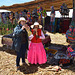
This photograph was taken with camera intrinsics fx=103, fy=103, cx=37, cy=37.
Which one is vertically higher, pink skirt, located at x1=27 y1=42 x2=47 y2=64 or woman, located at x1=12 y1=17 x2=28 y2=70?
woman, located at x1=12 y1=17 x2=28 y2=70

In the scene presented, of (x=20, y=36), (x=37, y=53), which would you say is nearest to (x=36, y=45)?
(x=37, y=53)

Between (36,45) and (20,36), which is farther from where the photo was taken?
(36,45)

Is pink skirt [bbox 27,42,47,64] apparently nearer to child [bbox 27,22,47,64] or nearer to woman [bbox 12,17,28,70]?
child [bbox 27,22,47,64]

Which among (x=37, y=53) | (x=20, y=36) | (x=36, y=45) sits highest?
(x=20, y=36)

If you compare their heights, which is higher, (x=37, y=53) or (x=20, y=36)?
(x=20, y=36)

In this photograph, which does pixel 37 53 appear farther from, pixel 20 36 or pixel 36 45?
pixel 20 36

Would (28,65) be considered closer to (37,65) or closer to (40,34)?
(37,65)

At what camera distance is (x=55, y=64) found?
4.45m

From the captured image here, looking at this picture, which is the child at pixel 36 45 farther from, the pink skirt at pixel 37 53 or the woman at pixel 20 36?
the woman at pixel 20 36

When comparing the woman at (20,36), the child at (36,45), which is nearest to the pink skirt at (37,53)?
the child at (36,45)

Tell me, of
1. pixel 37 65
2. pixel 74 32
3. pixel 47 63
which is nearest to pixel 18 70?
pixel 37 65

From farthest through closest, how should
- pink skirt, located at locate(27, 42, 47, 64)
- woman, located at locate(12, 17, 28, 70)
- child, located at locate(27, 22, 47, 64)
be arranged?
pink skirt, located at locate(27, 42, 47, 64), child, located at locate(27, 22, 47, 64), woman, located at locate(12, 17, 28, 70)

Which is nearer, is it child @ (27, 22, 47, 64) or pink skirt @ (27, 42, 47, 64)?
child @ (27, 22, 47, 64)

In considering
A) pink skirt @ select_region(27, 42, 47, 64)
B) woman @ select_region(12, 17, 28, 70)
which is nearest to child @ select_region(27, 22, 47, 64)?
pink skirt @ select_region(27, 42, 47, 64)
